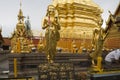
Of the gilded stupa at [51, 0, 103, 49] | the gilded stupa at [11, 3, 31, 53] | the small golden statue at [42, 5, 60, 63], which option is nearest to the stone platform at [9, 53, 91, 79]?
the gilded stupa at [11, 3, 31, 53]

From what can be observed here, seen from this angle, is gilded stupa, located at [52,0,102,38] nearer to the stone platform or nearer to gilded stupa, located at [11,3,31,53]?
gilded stupa, located at [11,3,31,53]

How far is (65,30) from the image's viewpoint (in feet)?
59.8

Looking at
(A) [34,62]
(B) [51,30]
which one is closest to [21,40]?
(A) [34,62]

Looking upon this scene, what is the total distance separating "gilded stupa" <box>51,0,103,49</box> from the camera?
1792 cm

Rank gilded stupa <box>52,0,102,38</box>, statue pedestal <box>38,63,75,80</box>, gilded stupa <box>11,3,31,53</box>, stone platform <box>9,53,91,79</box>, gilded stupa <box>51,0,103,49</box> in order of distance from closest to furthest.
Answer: statue pedestal <box>38,63,75,80</box> < stone platform <box>9,53,91,79</box> < gilded stupa <box>11,3,31,53</box> < gilded stupa <box>51,0,103,49</box> < gilded stupa <box>52,0,102,38</box>

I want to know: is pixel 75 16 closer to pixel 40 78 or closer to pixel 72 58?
pixel 72 58

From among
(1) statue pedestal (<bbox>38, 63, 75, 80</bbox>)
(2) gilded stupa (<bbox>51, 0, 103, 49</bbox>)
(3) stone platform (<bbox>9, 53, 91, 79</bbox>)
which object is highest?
(2) gilded stupa (<bbox>51, 0, 103, 49</bbox>)

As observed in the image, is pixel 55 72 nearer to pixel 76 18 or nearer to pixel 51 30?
pixel 51 30

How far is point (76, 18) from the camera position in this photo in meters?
19.0

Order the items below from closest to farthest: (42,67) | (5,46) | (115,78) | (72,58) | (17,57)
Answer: (115,78) < (42,67) < (17,57) < (72,58) < (5,46)

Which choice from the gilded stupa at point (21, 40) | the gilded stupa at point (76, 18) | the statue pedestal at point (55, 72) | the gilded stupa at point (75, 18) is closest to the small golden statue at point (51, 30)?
the statue pedestal at point (55, 72)

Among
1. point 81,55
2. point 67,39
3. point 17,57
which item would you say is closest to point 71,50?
point 67,39

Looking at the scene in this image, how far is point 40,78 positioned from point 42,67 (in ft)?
1.44

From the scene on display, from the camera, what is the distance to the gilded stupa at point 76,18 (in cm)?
1792
